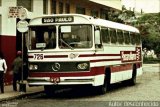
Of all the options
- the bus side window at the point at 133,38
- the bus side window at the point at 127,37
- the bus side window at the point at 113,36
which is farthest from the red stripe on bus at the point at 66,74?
the bus side window at the point at 133,38

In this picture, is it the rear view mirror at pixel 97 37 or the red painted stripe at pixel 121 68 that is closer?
the rear view mirror at pixel 97 37

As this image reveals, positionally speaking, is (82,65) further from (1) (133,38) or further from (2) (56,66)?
(1) (133,38)

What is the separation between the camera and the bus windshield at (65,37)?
19.3 metres

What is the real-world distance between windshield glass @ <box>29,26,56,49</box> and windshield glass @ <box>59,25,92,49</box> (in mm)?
328

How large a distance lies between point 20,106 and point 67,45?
3.56m

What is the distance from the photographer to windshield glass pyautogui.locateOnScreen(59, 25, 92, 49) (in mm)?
19312

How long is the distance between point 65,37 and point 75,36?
1.17 ft

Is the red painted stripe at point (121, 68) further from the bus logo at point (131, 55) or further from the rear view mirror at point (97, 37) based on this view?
the rear view mirror at point (97, 37)

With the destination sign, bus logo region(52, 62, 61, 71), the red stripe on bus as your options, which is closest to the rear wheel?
the red stripe on bus

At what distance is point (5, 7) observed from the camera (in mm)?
24531

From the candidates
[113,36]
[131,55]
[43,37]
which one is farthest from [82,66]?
[131,55]

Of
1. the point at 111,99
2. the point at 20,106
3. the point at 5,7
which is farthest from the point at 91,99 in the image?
the point at 5,7

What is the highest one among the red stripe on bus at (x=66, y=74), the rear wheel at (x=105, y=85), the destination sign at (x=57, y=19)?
the destination sign at (x=57, y=19)

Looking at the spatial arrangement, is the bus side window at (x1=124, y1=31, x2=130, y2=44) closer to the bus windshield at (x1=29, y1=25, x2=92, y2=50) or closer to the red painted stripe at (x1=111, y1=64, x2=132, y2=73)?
the red painted stripe at (x1=111, y1=64, x2=132, y2=73)
